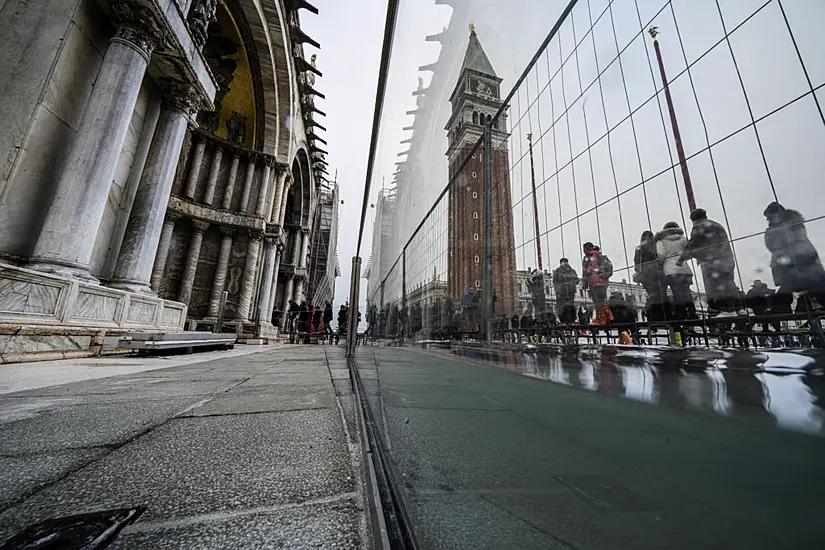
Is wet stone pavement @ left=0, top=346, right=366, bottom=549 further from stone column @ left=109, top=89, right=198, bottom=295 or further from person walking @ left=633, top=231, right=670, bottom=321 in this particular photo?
stone column @ left=109, top=89, right=198, bottom=295

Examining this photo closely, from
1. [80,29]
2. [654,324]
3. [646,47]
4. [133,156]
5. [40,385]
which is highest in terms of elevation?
[80,29]

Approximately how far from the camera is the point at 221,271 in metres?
9.47

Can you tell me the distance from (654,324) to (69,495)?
7.38 feet

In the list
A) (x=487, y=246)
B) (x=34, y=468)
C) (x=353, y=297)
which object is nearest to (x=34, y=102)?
(x=353, y=297)

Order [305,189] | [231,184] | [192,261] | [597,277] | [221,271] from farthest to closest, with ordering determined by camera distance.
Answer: [305,189] < [231,184] < [221,271] < [192,261] < [597,277]

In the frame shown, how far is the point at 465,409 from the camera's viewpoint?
2.93 feet

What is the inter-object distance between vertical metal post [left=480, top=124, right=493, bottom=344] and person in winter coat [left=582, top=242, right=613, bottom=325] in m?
0.99

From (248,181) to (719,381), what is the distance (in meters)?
11.8

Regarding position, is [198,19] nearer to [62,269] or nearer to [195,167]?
[62,269]

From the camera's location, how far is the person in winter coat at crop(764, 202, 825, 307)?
1.08m

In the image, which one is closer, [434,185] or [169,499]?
[169,499]

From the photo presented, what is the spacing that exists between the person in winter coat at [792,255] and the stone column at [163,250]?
34.1 ft

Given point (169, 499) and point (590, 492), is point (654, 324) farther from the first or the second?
point (169, 499)

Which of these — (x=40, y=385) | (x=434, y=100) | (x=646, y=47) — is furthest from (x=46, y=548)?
(x=434, y=100)
